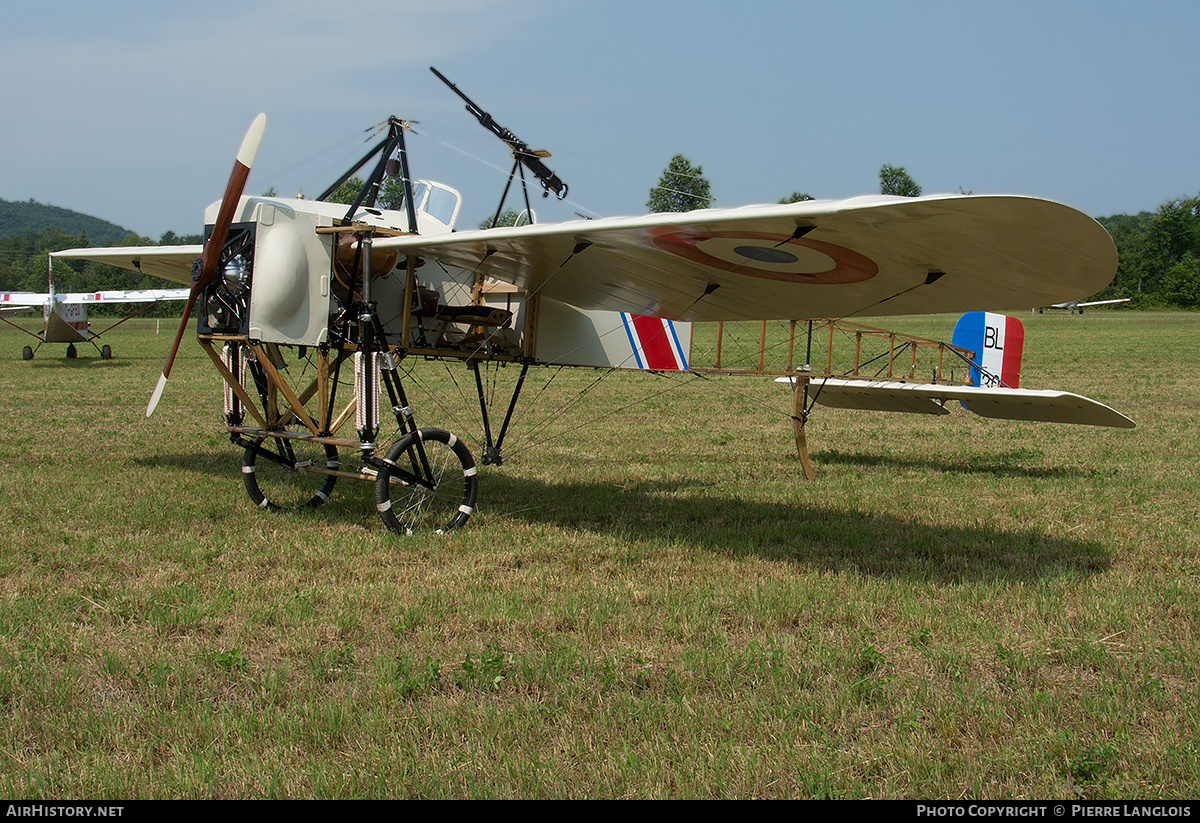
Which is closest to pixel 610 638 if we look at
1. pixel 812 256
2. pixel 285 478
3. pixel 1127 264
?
pixel 812 256

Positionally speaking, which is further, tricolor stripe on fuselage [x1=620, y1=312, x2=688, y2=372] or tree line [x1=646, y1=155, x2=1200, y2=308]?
tree line [x1=646, y1=155, x2=1200, y2=308]

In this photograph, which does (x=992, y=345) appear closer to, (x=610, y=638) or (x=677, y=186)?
(x=610, y=638)

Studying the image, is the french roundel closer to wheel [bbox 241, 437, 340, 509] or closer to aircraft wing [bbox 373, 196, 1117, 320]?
aircraft wing [bbox 373, 196, 1117, 320]

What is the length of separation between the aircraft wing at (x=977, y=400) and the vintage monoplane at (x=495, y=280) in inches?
103

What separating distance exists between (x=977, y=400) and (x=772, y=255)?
502cm

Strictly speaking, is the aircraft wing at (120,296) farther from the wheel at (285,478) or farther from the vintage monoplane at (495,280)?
the vintage monoplane at (495,280)

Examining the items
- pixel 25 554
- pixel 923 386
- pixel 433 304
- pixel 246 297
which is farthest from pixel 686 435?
pixel 25 554

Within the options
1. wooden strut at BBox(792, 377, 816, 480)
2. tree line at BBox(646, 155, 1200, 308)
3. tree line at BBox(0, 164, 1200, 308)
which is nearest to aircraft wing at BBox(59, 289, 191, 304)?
wooden strut at BBox(792, 377, 816, 480)

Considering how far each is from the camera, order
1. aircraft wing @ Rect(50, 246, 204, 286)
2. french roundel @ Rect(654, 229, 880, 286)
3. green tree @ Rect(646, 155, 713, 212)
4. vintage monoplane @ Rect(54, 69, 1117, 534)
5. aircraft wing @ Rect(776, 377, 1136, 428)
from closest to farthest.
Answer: vintage monoplane @ Rect(54, 69, 1117, 534) → french roundel @ Rect(654, 229, 880, 286) → aircraft wing @ Rect(776, 377, 1136, 428) → aircraft wing @ Rect(50, 246, 204, 286) → green tree @ Rect(646, 155, 713, 212)

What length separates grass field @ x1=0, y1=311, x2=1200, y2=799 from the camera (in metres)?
3.40

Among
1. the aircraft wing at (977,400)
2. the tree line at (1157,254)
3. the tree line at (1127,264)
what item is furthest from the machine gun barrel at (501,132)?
the tree line at (1157,254)

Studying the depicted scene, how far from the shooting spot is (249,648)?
4746mm

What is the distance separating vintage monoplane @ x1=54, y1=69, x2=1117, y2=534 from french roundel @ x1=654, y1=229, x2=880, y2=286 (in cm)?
2

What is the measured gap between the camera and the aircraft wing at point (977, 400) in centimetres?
916
